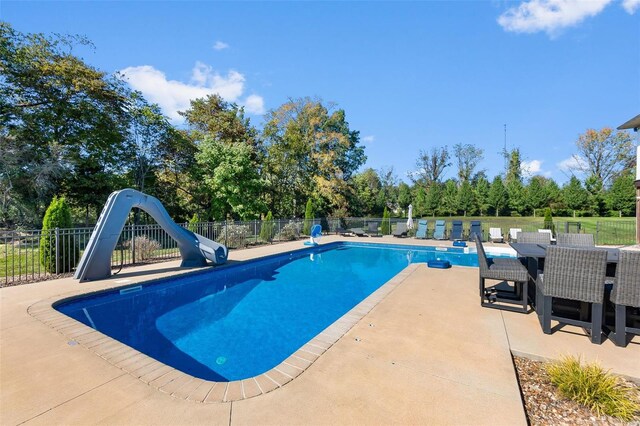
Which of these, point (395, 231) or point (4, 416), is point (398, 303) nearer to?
point (4, 416)

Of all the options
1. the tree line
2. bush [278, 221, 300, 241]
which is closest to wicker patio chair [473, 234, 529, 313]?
bush [278, 221, 300, 241]

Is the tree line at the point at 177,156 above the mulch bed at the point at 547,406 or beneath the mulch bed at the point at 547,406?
above

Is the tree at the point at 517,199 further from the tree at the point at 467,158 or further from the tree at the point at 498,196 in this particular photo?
the tree at the point at 467,158

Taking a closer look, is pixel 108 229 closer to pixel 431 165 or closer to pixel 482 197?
pixel 482 197

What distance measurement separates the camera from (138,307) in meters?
5.61

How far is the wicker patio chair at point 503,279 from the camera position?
164 inches

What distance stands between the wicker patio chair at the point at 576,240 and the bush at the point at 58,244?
1093 centimetres

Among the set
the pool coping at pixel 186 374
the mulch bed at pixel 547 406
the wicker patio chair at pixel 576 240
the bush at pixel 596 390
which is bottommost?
the pool coping at pixel 186 374

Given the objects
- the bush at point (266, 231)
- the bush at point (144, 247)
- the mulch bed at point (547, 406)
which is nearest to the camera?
the mulch bed at point (547, 406)

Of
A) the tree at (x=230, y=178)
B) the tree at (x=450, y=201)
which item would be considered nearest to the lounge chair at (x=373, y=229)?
the tree at (x=230, y=178)

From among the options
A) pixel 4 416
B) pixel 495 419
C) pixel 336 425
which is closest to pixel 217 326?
pixel 4 416

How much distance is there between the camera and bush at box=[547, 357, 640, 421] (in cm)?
211

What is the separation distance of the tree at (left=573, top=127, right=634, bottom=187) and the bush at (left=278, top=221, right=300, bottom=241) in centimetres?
3266

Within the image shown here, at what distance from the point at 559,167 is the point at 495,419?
43366 mm
